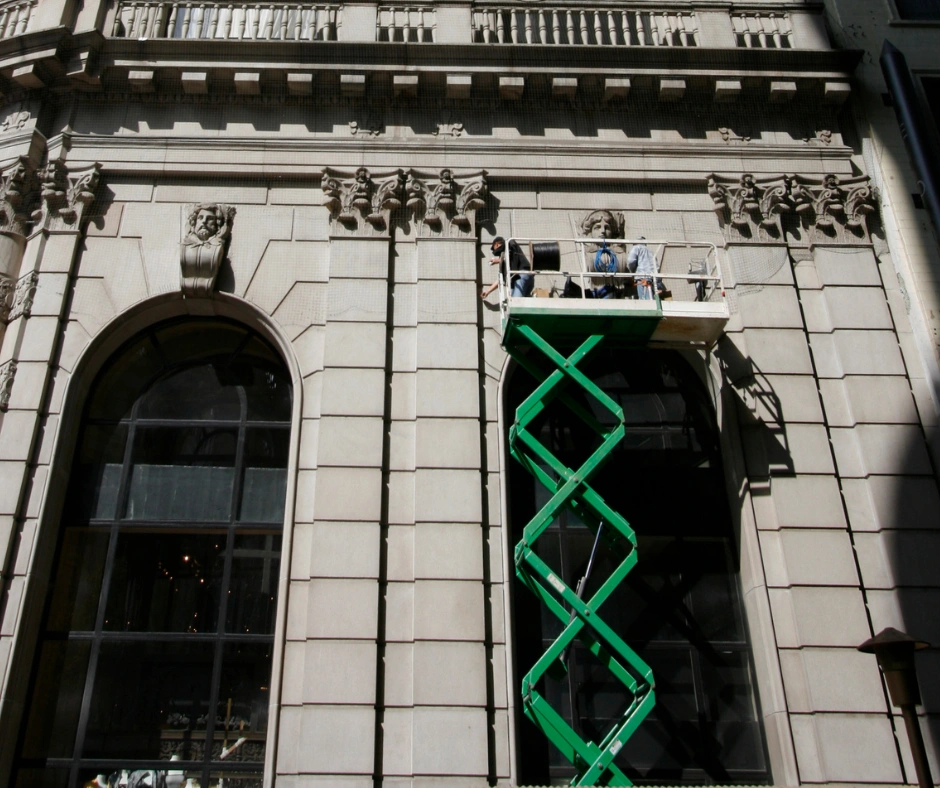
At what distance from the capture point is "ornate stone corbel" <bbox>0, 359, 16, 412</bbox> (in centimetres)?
1171

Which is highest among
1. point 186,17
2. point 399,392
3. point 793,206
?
point 186,17

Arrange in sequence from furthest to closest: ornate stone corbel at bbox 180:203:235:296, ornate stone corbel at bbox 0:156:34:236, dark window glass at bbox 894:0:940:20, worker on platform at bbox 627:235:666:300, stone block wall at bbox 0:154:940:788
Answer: dark window glass at bbox 894:0:940:20 → ornate stone corbel at bbox 0:156:34:236 → ornate stone corbel at bbox 180:203:235:296 → worker on platform at bbox 627:235:666:300 → stone block wall at bbox 0:154:940:788

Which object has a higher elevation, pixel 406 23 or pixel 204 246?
pixel 406 23

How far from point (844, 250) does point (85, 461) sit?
40.6ft

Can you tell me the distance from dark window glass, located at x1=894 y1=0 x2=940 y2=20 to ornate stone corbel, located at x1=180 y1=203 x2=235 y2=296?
1339 centimetres

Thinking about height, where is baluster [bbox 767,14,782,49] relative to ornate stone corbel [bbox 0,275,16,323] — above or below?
above

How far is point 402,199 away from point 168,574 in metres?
6.83

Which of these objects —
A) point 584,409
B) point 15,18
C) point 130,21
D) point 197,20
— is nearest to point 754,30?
point 584,409

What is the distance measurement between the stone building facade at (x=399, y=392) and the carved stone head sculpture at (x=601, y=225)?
116 millimetres

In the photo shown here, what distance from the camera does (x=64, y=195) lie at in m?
13.3

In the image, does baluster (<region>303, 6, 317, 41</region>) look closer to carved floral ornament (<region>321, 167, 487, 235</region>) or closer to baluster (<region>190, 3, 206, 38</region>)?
baluster (<region>190, 3, 206, 38</region>)

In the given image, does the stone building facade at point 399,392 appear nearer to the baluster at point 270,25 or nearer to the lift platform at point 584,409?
the baluster at point 270,25

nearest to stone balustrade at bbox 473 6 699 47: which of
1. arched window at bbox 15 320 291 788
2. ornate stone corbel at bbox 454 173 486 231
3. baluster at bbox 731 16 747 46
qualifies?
baluster at bbox 731 16 747 46

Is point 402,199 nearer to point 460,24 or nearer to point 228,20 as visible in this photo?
point 460,24
